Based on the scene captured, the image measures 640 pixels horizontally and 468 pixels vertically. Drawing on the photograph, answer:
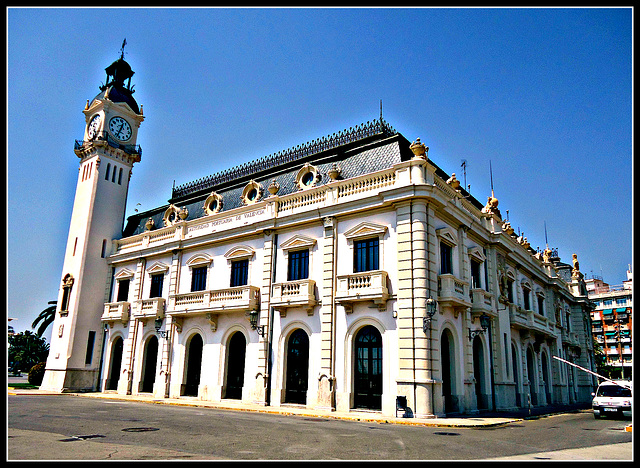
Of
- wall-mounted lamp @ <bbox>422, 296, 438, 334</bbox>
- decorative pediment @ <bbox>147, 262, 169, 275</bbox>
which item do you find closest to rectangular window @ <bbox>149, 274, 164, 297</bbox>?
decorative pediment @ <bbox>147, 262, 169, 275</bbox>

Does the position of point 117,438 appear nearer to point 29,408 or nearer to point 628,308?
point 29,408

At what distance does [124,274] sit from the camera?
34.2m

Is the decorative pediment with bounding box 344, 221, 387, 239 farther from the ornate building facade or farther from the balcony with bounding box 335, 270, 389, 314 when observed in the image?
the balcony with bounding box 335, 270, 389, 314

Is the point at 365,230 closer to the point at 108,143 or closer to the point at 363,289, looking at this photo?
the point at 363,289

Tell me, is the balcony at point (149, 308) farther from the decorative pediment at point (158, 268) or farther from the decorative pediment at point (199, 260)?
the decorative pediment at point (199, 260)

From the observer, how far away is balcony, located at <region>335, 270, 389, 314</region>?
69.0ft

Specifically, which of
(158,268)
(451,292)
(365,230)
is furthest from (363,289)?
(158,268)

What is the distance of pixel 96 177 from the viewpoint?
35156 mm

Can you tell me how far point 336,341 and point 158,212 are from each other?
20242 millimetres

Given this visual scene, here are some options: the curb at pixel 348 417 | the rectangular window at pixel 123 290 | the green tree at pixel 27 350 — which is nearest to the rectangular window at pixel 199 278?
the curb at pixel 348 417

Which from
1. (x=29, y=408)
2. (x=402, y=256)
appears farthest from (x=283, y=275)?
(x=29, y=408)

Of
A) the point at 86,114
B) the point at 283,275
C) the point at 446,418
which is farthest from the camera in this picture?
the point at 86,114

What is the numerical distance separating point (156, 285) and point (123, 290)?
12.5 ft

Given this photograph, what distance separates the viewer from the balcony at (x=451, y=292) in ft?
69.8
